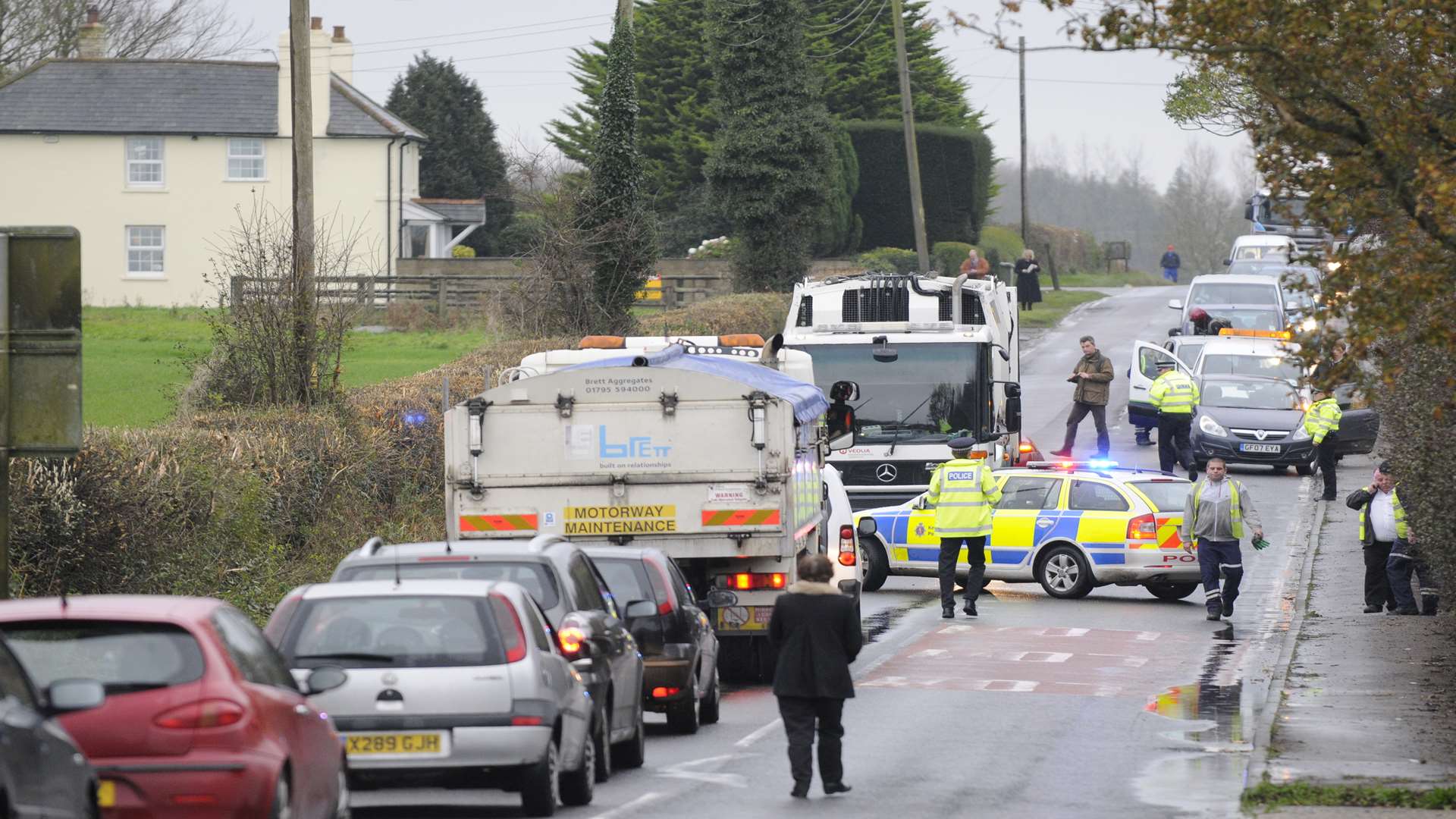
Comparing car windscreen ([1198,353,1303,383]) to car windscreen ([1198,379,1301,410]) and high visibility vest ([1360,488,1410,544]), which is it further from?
high visibility vest ([1360,488,1410,544])

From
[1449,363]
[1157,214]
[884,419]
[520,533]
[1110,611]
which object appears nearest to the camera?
[1449,363]

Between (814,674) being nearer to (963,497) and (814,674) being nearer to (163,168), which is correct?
(963,497)

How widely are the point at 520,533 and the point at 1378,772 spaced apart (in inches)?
268

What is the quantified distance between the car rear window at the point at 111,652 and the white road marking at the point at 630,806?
121 inches

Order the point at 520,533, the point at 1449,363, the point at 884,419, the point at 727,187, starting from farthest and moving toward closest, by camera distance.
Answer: the point at 727,187, the point at 884,419, the point at 520,533, the point at 1449,363

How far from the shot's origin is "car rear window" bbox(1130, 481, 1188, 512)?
2188 cm

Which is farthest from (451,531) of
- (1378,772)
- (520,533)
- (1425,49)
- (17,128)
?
(17,128)

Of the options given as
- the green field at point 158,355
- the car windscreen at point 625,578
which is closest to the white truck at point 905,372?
the green field at point 158,355

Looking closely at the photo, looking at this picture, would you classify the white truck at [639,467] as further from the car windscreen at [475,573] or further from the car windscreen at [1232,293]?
the car windscreen at [1232,293]

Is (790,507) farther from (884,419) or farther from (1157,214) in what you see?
(1157,214)

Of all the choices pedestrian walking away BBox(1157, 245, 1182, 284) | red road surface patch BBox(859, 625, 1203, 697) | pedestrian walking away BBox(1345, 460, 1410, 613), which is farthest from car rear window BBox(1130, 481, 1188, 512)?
pedestrian walking away BBox(1157, 245, 1182, 284)

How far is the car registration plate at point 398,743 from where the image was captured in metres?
9.70

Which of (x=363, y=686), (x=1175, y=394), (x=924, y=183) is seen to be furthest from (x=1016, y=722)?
(x=924, y=183)

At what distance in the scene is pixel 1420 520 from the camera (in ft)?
52.7
